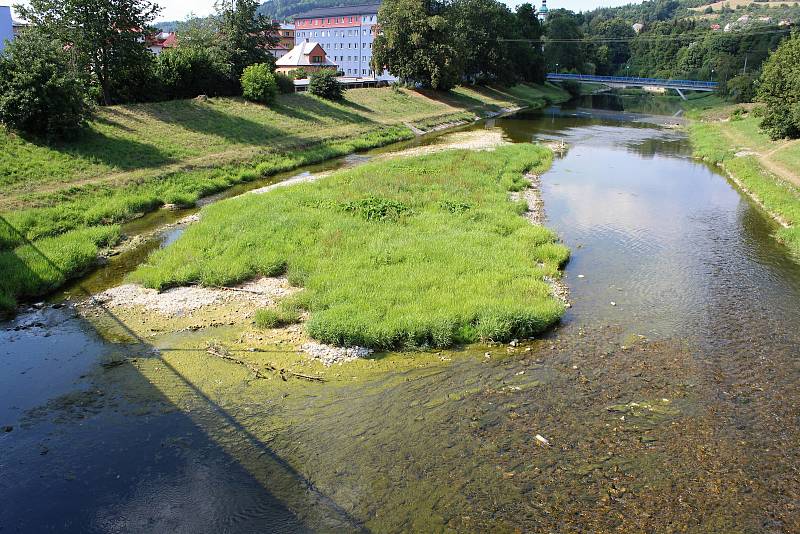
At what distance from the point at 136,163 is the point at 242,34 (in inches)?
987

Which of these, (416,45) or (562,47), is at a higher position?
(562,47)

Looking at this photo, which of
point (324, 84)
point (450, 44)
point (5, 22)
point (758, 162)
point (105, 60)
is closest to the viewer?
point (105, 60)

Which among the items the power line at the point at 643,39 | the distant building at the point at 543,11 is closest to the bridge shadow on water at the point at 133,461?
the power line at the point at 643,39

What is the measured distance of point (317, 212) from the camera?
2264cm

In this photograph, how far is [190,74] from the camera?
4219cm

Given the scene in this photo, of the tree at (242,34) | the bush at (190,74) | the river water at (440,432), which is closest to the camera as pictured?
the river water at (440,432)

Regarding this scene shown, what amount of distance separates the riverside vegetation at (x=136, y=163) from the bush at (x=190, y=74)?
7.98ft

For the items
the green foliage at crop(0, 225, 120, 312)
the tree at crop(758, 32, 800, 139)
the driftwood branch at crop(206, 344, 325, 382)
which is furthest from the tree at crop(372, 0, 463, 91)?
the driftwood branch at crop(206, 344, 325, 382)

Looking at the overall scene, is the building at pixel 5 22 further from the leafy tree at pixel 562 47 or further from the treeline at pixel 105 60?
the leafy tree at pixel 562 47

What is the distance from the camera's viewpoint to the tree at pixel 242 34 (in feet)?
156

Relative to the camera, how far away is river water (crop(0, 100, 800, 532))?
8.73 metres

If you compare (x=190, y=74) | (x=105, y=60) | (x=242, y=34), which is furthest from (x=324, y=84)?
(x=105, y=60)

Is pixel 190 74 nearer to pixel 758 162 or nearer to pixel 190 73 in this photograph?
pixel 190 73

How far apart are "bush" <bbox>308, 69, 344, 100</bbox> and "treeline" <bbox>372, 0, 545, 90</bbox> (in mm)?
14933
